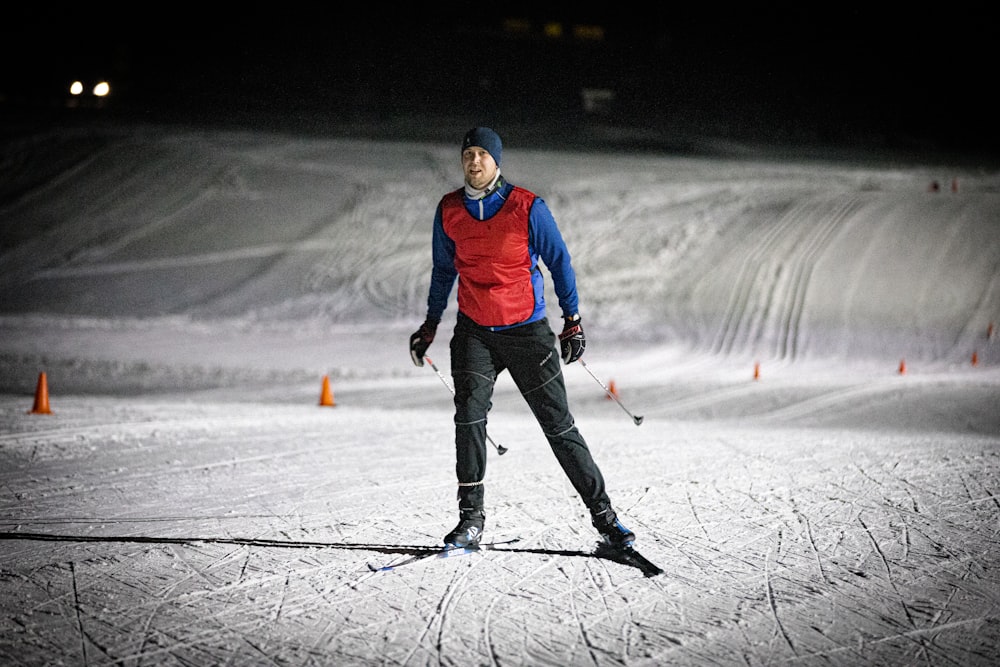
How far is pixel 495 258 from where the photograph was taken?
393 centimetres

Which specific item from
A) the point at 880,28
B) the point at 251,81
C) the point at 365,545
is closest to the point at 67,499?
the point at 365,545

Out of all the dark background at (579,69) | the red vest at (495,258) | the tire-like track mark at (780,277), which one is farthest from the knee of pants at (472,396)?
the dark background at (579,69)

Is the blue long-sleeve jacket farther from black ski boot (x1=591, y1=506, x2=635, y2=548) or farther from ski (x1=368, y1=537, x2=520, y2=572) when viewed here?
ski (x1=368, y1=537, x2=520, y2=572)

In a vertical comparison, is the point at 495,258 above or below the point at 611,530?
above

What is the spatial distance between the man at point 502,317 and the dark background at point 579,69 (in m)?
26.6

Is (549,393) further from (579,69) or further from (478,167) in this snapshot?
(579,69)

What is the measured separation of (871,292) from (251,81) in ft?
80.2

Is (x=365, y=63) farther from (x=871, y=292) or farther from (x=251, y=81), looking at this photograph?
(x=871, y=292)

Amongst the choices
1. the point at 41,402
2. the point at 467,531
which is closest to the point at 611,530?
the point at 467,531

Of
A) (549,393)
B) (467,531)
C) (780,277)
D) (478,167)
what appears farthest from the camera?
(780,277)

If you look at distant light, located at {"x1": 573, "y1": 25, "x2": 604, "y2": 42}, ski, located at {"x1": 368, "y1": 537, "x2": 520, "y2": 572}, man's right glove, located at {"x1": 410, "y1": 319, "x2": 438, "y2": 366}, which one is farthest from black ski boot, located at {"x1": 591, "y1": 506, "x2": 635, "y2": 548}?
distant light, located at {"x1": 573, "y1": 25, "x2": 604, "y2": 42}

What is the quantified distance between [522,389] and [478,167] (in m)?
0.97

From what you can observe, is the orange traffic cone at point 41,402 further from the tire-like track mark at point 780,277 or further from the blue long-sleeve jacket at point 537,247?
the tire-like track mark at point 780,277

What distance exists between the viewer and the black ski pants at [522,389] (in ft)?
13.1
